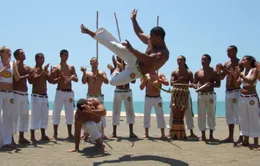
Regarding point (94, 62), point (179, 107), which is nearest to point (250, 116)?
point (179, 107)

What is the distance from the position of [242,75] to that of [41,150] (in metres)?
5.40

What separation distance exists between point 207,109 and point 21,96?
5.50 metres

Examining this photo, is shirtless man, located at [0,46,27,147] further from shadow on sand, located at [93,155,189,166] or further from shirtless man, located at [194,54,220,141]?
shirtless man, located at [194,54,220,141]

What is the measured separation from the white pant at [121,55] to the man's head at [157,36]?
0.59 metres

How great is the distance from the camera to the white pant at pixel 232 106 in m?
9.73

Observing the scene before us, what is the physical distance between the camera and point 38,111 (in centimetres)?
980

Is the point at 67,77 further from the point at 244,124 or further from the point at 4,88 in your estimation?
the point at 244,124

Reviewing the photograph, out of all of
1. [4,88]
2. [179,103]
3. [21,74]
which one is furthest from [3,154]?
[179,103]

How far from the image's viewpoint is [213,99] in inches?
401

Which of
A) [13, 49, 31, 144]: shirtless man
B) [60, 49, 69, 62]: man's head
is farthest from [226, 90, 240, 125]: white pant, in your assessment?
[13, 49, 31, 144]: shirtless man

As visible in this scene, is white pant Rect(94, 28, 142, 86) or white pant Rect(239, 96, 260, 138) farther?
white pant Rect(239, 96, 260, 138)

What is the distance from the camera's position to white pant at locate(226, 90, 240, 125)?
9.73 metres

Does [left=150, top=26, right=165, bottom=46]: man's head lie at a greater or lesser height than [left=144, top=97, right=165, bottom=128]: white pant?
greater

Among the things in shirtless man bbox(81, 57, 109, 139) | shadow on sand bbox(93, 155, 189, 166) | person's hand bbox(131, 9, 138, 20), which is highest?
person's hand bbox(131, 9, 138, 20)
